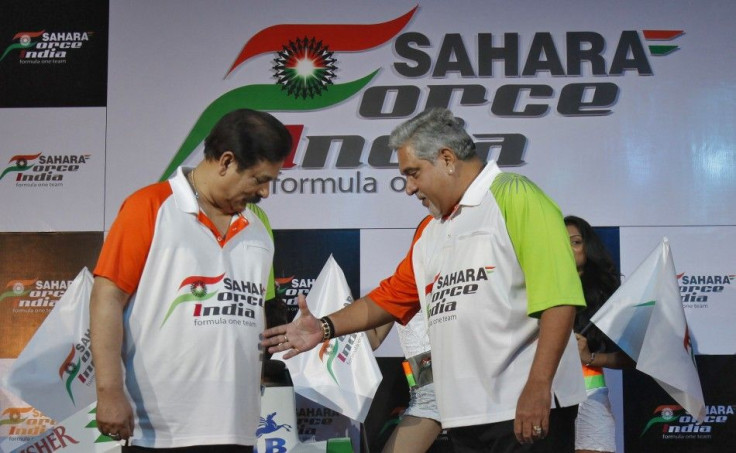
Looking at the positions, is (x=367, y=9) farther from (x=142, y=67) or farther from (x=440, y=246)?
(x=440, y=246)

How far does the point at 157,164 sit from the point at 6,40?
131 cm

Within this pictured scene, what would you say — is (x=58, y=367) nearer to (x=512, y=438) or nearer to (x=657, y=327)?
(x=512, y=438)

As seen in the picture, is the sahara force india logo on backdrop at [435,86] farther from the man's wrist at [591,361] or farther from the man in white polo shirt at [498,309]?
the man in white polo shirt at [498,309]

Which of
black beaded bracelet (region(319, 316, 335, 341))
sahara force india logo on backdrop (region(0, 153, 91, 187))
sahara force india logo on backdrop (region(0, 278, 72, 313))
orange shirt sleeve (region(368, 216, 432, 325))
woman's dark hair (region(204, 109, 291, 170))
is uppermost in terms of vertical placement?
sahara force india logo on backdrop (region(0, 153, 91, 187))

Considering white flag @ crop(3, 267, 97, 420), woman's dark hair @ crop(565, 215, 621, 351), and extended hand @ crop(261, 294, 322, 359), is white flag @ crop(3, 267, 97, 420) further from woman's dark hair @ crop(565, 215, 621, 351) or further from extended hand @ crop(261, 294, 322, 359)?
woman's dark hair @ crop(565, 215, 621, 351)

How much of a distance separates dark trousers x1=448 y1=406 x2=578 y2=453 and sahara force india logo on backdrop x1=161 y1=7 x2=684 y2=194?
9.36ft

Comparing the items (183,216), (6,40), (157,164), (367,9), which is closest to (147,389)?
(183,216)

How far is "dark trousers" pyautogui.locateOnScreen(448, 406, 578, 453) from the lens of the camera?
2.57 meters

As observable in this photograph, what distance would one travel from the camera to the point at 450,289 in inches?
107

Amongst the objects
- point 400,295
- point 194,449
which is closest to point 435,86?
Result: point 400,295

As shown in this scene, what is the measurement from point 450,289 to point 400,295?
1.99 ft

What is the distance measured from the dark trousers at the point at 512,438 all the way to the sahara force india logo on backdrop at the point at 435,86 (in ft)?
9.36

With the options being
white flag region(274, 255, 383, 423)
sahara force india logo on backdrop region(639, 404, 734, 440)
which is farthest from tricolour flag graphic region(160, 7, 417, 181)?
sahara force india logo on backdrop region(639, 404, 734, 440)

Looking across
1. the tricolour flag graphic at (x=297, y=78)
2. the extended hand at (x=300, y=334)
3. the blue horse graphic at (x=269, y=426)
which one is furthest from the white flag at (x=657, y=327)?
the tricolour flag graphic at (x=297, y=78)
